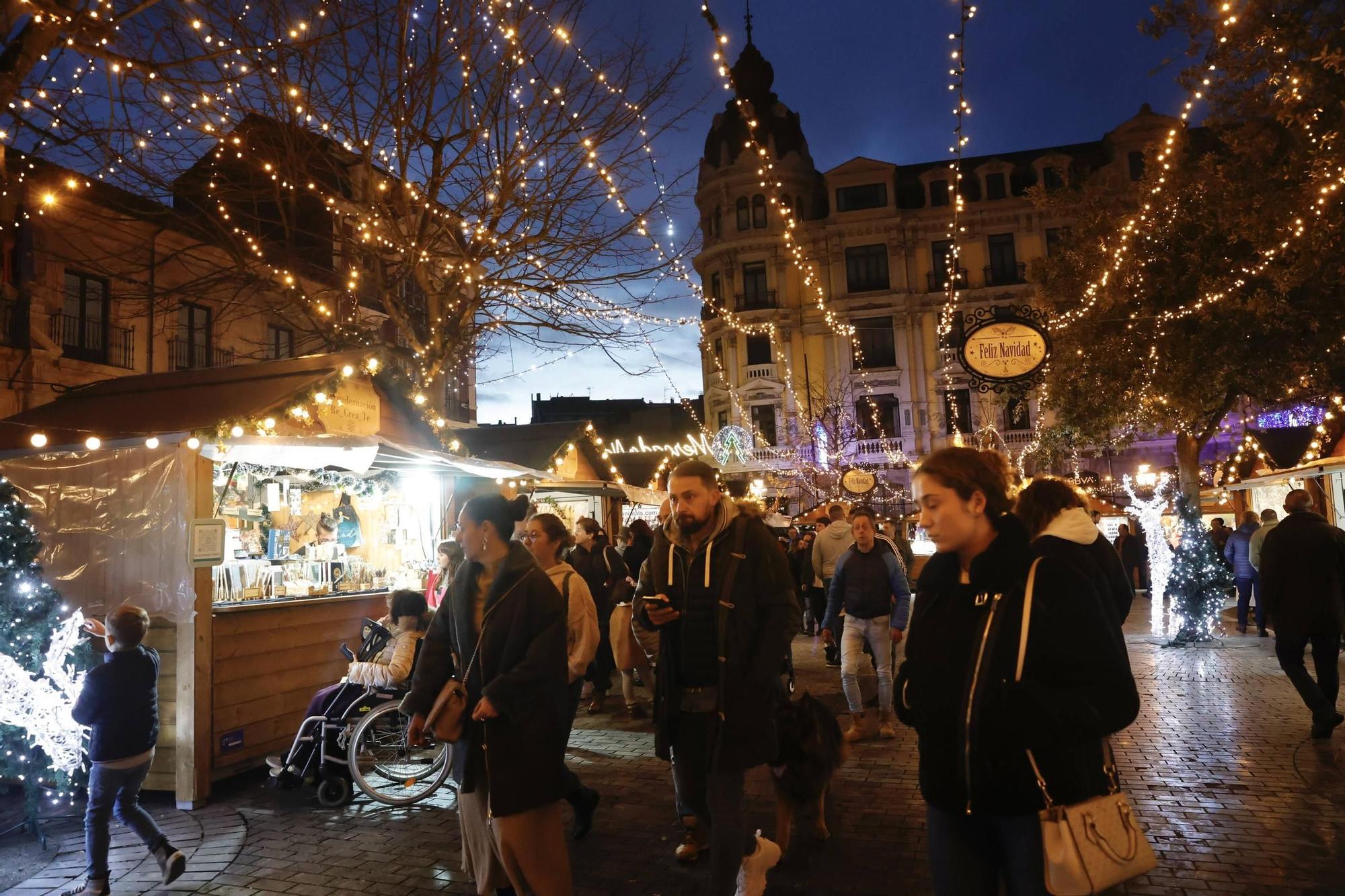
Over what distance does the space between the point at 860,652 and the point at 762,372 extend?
3167 centimetres

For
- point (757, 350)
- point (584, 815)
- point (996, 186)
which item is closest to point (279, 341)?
point (584, 815)

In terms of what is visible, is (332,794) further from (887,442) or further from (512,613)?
(887,442)

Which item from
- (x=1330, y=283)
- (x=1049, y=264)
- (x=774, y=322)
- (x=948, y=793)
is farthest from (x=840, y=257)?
(x=948, y=793)

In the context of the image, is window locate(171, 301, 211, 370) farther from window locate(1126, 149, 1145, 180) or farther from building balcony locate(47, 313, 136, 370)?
window locate(1126, 149, 1145, 180)

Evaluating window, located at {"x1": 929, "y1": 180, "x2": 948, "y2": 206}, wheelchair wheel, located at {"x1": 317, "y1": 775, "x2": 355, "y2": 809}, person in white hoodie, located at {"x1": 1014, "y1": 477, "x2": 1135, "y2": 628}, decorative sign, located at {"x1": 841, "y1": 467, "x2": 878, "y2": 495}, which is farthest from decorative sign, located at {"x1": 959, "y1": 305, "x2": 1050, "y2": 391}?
window, located at {"x1": 929, "y1": 180, "x2": 948, "y2": 206}

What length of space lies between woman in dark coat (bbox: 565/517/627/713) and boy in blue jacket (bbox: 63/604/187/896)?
4.94m

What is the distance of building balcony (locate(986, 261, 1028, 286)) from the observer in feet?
123

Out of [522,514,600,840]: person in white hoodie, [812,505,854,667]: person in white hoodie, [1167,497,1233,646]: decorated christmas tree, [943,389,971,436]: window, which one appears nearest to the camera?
[522,514,600,840]: person in white hoodie

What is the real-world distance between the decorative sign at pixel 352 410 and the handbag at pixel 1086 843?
7083 millimetres

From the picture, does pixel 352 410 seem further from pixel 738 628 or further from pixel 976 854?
pixel 976 854

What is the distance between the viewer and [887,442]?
121 feet

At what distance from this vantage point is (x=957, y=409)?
123ft

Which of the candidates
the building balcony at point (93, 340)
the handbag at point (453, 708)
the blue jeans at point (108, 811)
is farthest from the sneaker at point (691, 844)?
the building balcony at point (93, 340)

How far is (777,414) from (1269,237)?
2789 centimetres
